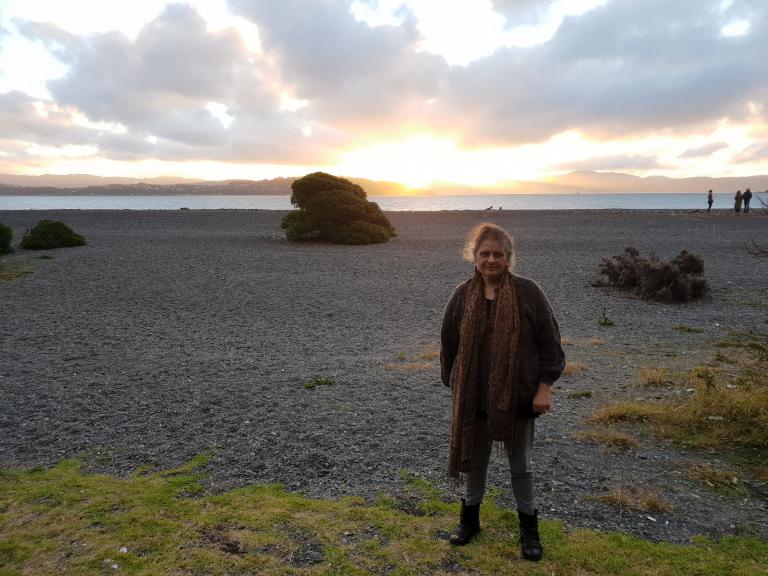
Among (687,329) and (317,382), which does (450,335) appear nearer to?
(317,382)

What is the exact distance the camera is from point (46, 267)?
54.0 feet

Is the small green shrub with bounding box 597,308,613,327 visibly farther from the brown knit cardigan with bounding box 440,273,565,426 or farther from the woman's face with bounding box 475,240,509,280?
the woman's face with bounding box 475,240,509,280

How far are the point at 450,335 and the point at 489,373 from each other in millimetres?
369

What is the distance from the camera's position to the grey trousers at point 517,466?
3240mm

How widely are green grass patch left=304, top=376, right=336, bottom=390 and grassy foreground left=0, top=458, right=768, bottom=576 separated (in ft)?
8.00

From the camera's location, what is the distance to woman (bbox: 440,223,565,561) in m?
3.09

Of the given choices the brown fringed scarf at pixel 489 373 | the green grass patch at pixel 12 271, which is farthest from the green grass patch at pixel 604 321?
the green grass patch at pixel 12 271

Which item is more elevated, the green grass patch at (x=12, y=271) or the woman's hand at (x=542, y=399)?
the woman's hand at (x=542, y=399)

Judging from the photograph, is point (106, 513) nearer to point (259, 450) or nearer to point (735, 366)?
point (259, 450)

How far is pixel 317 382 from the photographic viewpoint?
6617 mm

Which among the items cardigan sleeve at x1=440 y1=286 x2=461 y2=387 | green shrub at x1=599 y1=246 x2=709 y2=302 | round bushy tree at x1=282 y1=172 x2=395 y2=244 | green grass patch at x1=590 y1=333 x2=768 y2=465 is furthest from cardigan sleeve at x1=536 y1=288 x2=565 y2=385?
round bushy tree at x1=282 y1=172 x2=395 y2=244

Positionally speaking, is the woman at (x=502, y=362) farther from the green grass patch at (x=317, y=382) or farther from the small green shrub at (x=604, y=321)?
the small green shrub at (x=604, y=321)

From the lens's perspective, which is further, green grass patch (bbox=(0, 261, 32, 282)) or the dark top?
green grass patch (bbox=(0, 261, 32, 282))

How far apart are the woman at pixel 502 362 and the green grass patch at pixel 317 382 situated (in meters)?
3.41
